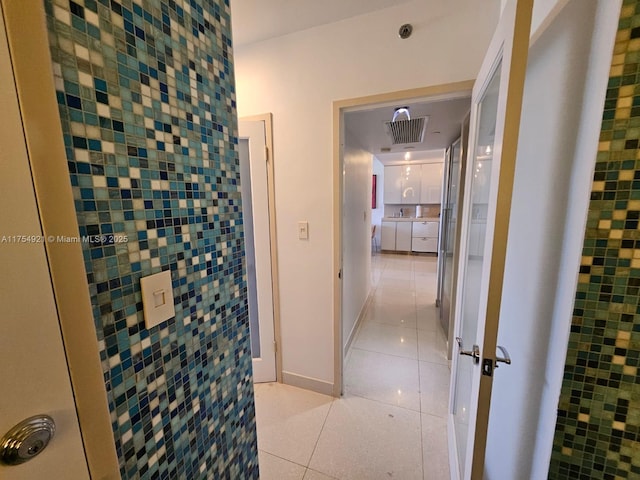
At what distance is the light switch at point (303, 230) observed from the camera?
190 cm

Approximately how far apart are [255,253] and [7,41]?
172 centimetres

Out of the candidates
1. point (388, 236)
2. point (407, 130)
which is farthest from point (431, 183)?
point (407, 130)

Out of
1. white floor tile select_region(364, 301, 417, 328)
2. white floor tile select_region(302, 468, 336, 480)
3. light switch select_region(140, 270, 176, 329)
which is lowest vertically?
white floor tile select_region(302, 468, 336, 480)

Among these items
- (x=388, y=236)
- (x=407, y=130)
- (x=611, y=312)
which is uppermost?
(x=407, y=130)

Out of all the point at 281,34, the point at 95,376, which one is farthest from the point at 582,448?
the point at 281,34

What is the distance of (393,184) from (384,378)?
5.12 metres

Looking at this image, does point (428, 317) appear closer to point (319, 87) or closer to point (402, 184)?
point (319, 87)

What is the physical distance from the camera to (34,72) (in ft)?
1.25

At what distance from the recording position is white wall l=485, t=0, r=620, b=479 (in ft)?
2.24

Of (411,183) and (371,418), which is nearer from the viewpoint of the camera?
(371,418)

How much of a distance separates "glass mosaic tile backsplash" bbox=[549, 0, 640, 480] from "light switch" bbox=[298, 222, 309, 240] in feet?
4.81

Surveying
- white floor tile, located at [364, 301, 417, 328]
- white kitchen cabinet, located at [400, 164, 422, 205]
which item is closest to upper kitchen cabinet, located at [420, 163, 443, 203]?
white kitchen cabinet, located at [400, 164, 422, 205]

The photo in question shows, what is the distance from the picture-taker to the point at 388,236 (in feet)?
21.5

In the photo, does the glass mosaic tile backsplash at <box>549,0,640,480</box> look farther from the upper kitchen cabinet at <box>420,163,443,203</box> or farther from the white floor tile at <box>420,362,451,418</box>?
the upper kitchen cabinet at <box>420,163,443,203</box>
